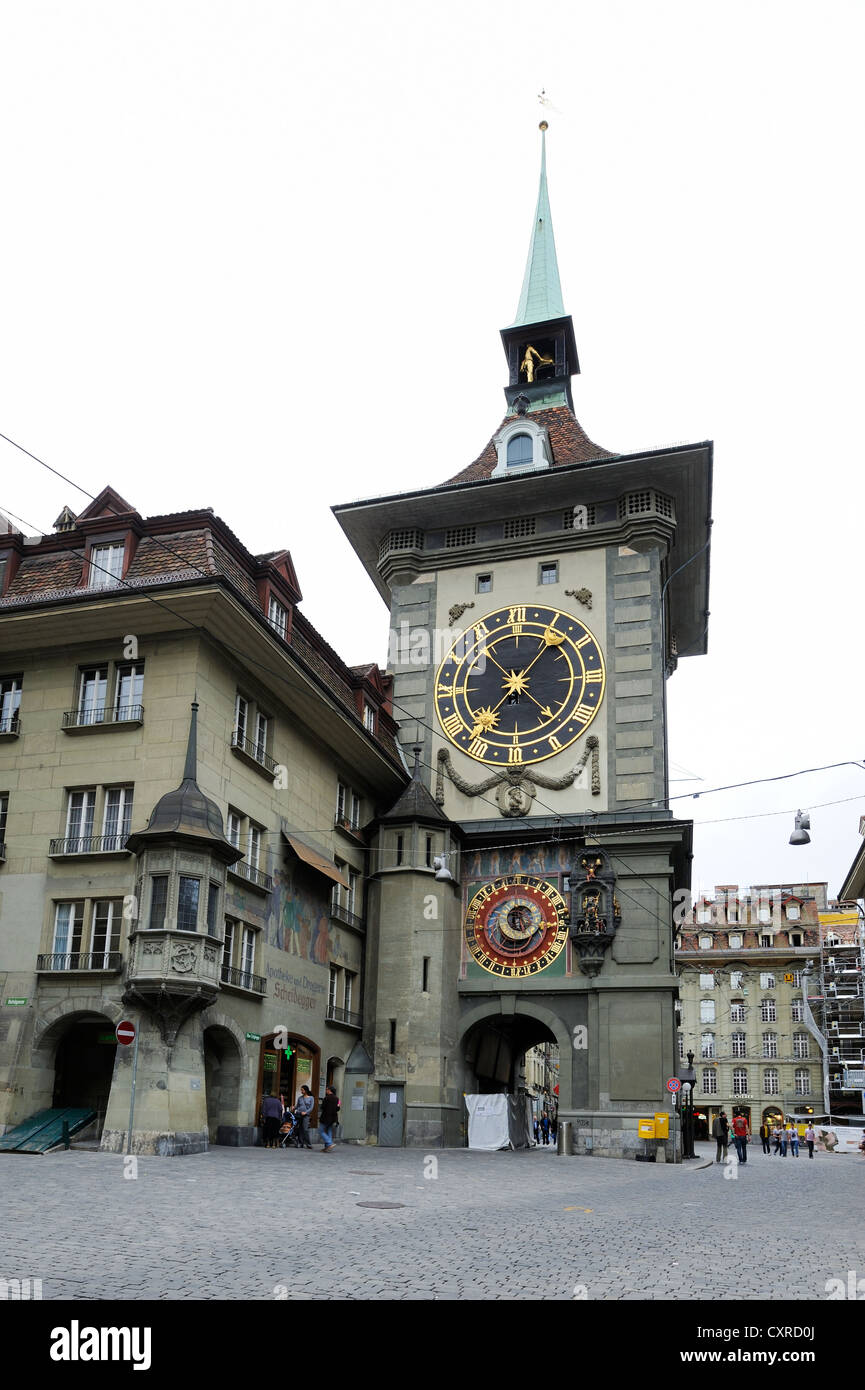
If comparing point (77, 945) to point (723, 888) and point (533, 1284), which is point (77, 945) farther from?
point (723, 888)

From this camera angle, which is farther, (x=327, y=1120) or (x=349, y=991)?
(x=349, y=991)

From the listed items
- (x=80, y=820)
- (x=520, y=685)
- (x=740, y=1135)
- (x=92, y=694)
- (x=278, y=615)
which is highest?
(x=520, y=685)

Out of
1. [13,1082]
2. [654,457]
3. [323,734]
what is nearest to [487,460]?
[654,457]

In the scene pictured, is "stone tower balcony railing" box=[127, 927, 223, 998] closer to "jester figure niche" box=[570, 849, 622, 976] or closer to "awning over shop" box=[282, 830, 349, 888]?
"awning over shop" box=[282, 830, 349, 888]

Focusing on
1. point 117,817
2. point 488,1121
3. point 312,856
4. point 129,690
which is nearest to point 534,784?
point 312,856

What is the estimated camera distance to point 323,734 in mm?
35062

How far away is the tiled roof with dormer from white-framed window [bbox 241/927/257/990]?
68.3 ft

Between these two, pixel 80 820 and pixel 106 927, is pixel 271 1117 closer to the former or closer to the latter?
pixel 106 927

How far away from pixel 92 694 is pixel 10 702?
2442 mm

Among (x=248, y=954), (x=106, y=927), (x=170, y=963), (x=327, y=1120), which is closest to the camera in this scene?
(x=170, y=963)

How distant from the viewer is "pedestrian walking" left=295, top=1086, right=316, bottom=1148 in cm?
2873

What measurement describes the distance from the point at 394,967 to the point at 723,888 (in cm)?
7851

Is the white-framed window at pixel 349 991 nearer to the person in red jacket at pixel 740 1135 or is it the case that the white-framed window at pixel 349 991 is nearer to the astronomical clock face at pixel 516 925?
the astronomical clock face at pixel 516 925

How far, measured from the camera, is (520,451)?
1807 inches
